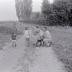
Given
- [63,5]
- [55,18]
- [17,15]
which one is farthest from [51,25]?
[17,15]

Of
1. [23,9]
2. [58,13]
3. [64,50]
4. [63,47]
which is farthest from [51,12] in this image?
[64,50]

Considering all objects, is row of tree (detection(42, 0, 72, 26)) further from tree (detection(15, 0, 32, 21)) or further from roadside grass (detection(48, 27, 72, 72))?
roadside grass (detection(48, 27, 72, 72))

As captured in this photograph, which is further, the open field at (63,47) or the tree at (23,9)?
the tree at (23,9)

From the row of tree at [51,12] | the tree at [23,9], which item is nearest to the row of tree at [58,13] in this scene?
the row of tree at [51,12]

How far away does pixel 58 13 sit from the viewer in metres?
48.4

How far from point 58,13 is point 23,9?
29.1ft

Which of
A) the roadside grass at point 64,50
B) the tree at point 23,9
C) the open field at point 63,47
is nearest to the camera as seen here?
the roadside grass at point 64,50

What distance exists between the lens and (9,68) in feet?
30.8

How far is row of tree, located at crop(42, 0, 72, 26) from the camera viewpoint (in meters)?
48.2

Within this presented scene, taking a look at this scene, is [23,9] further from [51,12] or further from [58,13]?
[58,13]

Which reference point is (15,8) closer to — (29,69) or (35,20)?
(35,20)

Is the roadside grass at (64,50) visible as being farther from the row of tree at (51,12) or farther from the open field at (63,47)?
the row of tree at (51,12)

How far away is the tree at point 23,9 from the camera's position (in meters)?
50.5

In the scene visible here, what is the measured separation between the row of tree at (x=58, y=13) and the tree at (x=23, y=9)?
3800mm
